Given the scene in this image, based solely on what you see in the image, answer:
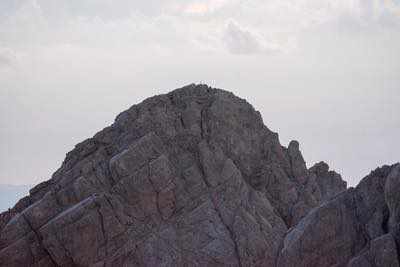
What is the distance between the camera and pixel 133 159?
403 feet

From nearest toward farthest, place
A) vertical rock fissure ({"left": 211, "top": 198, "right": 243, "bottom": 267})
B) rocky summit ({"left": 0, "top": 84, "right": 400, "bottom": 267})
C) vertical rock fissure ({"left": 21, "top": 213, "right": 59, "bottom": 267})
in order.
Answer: vertical rock fissure ({"left": 211, "top": 198, "right": 243, "bottom": 267}), rocky summit ({"left": 0, "top": 84, "right": 400, "bottom": 267}), vertical rock fissure ({"left": 21, "top": 213, "right": 59, "bottom": 267})

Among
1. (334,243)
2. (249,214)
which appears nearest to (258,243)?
(249,214)

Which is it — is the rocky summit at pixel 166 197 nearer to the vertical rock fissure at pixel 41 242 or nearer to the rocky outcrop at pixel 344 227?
the vertical rock fissure at pixel 41 242

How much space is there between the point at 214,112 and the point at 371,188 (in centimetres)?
5044

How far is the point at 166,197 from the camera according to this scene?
122938 mm

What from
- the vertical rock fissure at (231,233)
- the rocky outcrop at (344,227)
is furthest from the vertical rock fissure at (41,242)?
the rocky outcrop at (344,227)

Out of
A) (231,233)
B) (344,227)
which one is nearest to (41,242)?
(231,233)

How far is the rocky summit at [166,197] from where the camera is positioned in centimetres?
11906

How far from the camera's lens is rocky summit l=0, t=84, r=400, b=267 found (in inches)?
4688

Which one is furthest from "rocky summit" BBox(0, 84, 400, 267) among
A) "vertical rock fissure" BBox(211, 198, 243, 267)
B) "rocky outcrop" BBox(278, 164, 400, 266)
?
"rocky outcrop" BBox(278, 164, 400, 266)

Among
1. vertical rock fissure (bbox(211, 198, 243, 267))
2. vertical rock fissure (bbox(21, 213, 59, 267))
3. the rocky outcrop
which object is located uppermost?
vertical rock fissure (bbox(21, 213, 59, 267))

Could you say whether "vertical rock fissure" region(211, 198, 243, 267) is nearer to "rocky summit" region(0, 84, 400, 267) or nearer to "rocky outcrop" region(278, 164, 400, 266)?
"rocky summit" region(0, 84, 400, 267)

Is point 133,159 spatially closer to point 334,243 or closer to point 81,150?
point 81,150

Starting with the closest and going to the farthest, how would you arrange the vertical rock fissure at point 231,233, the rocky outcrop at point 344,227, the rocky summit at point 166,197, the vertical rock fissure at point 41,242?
the rocky outcrop at point 344,227, the vertical rock fissure at point 231,233, the rocky summit at point 166,197, the vertical rock fissure at point 41,242
